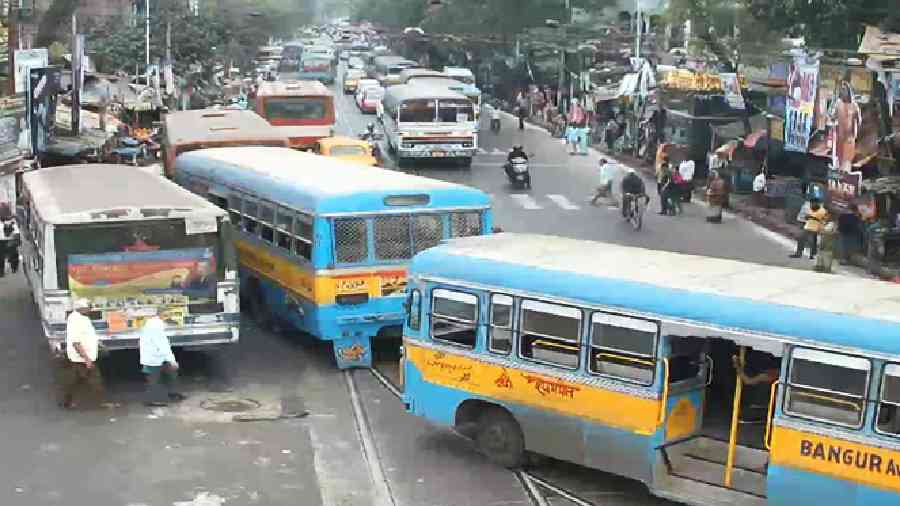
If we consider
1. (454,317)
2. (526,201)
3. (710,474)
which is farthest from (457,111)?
(710,474)

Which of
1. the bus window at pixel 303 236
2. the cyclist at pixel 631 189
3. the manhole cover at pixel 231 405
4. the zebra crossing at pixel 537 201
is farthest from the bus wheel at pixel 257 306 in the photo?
the zebra crossing at pixel 537 201

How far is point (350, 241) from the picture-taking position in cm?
1628

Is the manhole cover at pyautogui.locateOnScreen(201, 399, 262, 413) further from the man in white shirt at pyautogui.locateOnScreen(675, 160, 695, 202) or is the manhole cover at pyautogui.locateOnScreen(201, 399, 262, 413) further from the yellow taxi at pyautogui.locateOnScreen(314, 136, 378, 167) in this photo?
the man in white shirt at pyautogui.locateOnScreen(675, 160, 695, 202)

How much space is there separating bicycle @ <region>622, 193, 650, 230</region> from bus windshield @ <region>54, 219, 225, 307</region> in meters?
16.0

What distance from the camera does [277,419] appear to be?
14609 mm

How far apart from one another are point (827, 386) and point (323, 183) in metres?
8.64

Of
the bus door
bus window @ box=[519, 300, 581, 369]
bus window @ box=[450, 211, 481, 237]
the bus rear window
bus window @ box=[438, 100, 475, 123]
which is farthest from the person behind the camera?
bus window @ box=[438, 100, 475, 123]

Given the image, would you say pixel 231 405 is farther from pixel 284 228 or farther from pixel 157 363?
pixel 284 228

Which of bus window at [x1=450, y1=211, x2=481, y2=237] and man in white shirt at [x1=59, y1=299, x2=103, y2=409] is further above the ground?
bus window at [x1=450, y1=211, x2=481, y2=237]

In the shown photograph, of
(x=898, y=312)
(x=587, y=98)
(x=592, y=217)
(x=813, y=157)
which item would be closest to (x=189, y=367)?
(x=898, y=312)

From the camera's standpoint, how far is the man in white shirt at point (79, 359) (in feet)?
47.8

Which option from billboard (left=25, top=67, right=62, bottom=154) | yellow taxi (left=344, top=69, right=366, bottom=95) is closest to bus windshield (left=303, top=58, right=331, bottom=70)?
yellow taxi (left=344, top=69, right=366, bottom=95)

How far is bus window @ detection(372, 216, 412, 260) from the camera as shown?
16.4 m

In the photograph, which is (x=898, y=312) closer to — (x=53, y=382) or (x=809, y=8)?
(x=53, y=382)
